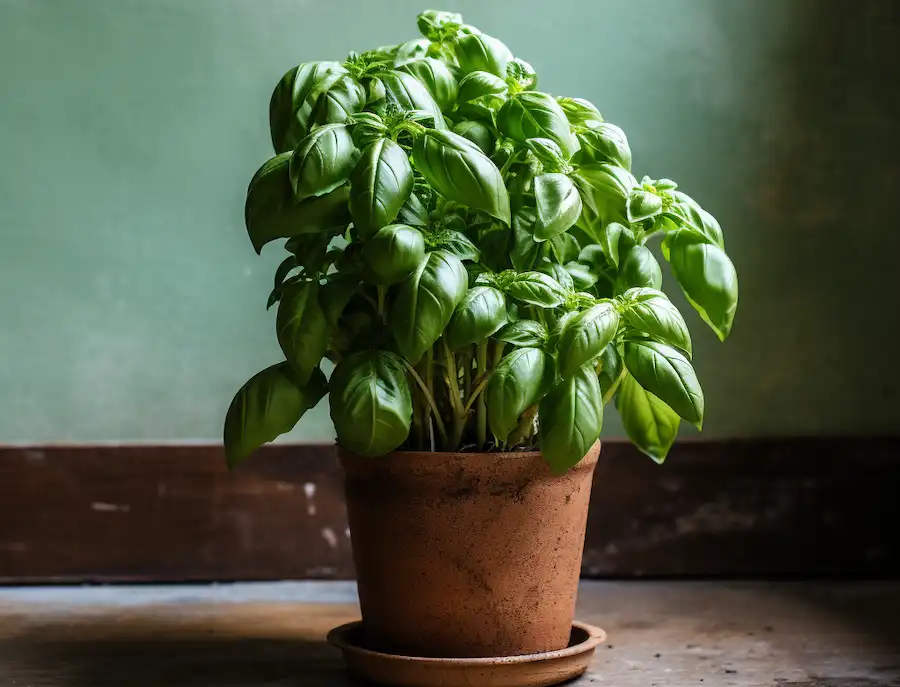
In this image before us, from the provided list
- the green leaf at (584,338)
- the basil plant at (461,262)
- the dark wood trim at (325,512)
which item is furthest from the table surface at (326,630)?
the green leaf at (584,338)

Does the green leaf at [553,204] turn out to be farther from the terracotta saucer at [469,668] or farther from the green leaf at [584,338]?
the terracotta saucer at [469,668]

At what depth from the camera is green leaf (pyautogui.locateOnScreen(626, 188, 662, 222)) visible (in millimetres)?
956

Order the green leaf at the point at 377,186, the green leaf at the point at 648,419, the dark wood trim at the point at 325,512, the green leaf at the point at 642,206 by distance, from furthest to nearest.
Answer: the dark wood trim at the point at 325,512, the green leaf at the point at 648,419, the green leaf at the point at 642,206, the green leaf at the point at 377,186

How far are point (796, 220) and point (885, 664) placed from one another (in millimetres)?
757

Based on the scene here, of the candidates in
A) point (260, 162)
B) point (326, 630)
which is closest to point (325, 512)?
point (326, 630)

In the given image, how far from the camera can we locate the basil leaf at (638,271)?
0.99m

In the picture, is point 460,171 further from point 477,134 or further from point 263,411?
point 263,411

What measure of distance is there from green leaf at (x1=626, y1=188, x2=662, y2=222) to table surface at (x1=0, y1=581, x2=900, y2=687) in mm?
490

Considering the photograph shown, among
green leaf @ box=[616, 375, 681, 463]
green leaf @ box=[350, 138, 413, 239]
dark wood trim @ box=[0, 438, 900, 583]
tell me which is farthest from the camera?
dark wood trim @ box=[0, 438, 900, 583]

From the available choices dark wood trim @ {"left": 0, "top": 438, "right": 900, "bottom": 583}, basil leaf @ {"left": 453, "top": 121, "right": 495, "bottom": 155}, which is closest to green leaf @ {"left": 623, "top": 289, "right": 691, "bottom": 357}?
basil leaf @ {"left": 453, "top": 121, "right": 495, "bottom": 155}

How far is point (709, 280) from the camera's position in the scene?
3.12ft

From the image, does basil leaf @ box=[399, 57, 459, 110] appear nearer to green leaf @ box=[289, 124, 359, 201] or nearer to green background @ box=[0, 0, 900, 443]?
green leaf @ box=[289, 124, 359, 201]

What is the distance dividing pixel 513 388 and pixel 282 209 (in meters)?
0.28

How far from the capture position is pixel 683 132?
61.1 inches
